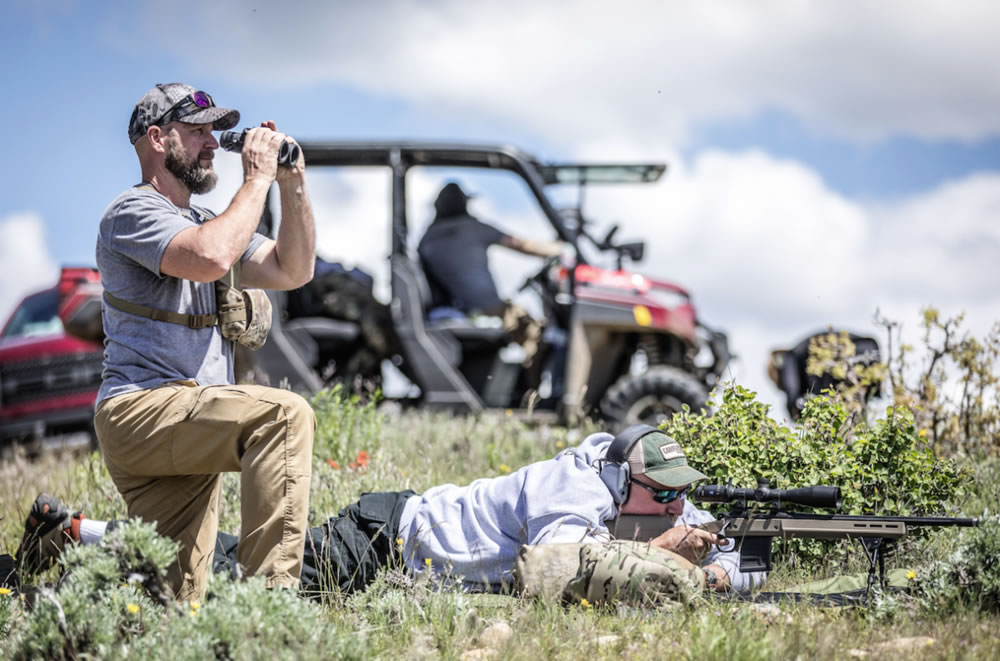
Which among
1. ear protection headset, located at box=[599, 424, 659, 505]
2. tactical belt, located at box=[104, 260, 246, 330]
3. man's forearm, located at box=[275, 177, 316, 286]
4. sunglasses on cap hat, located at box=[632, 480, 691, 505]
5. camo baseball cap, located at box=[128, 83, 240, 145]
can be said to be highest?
Result: camo baseball cap, located at box=[128, 83, 240, 145]

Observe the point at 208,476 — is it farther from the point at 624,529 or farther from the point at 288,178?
the point at 624,529

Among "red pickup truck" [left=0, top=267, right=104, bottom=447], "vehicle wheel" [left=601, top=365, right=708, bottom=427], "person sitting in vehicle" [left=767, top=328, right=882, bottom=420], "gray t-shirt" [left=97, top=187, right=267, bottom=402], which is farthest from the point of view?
"red pickup truck" [left=0, top=267, right=104, bottom=447]

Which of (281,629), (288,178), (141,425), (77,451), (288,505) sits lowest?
(77,451)

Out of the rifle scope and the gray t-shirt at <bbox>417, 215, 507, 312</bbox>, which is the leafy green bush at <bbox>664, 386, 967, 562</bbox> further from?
the gray t-shirt at <bbox>417, 215, 507, 312</bbox>

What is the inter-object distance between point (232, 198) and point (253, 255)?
1.65 ft

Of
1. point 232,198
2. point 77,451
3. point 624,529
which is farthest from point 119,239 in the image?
point 77,451

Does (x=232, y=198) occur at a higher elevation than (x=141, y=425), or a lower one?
higher

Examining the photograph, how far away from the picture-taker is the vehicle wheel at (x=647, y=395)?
8961mm

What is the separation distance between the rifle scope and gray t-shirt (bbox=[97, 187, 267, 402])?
1899 millimetres

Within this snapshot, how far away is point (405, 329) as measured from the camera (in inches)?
362

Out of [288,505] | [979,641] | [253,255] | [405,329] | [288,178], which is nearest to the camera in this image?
[979,641]

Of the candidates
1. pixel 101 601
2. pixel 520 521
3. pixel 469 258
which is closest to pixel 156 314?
pixel 101 601

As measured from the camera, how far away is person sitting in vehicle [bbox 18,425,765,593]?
3.99m

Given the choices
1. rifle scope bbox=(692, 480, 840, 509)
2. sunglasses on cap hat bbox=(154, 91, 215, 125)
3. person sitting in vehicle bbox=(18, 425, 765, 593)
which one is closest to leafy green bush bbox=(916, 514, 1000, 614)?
rifle scope bbox=(692, 480, 840, 509)
